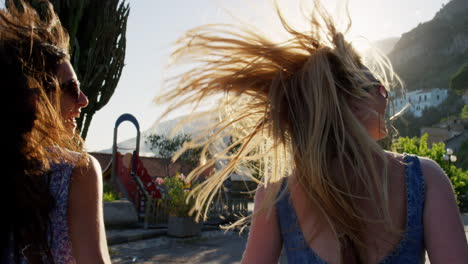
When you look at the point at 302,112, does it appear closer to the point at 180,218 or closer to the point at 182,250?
the point at 182,250

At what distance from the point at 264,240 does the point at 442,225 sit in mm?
A: 598

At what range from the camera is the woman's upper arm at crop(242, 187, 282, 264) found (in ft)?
5.25

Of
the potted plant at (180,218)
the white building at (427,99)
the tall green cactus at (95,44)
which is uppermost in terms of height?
the white building at (427,99)

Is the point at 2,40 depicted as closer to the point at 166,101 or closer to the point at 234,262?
the point at 166,101

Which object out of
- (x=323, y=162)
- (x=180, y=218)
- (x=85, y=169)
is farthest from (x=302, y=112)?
(x=180, y=218)

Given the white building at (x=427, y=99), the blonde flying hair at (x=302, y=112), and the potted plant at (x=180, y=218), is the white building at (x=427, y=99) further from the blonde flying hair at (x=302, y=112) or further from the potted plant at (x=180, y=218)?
the blonde flying hair at (x=302, y=112)

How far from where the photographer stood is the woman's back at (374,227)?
4.62ft

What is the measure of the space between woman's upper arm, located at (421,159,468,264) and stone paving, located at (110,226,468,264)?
5.75 meters

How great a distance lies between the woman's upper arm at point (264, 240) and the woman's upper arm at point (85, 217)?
0.52 metres

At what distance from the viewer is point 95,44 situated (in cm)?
1066

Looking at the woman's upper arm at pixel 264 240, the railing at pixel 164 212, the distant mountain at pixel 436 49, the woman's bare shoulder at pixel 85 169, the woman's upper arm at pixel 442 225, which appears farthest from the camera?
the distant mountain at pixel 436 49

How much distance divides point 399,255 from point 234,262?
22.3 feet

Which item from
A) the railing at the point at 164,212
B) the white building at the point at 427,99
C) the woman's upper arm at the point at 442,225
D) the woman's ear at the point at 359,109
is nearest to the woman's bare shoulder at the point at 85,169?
the woman's ear at the point at 359,109

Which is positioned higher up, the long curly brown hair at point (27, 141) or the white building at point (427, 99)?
the white building at point (427, 99)
